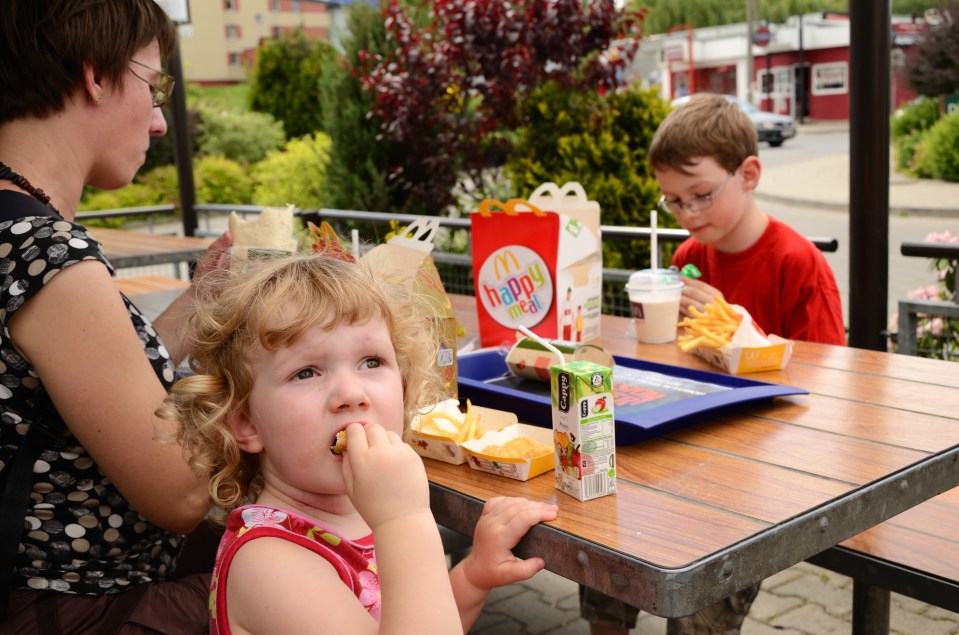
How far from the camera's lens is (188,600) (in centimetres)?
170

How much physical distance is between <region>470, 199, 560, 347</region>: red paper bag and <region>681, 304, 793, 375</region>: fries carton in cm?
42

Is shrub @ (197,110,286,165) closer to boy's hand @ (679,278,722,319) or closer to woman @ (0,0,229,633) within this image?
boy's hand @ (679,278,722,319)

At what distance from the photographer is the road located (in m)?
10.5

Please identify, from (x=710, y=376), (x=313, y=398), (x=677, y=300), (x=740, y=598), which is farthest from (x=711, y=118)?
(x=313, y=398)

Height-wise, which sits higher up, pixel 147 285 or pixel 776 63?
pixel 776 63

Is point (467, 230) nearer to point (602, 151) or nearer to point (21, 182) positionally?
point (602, 151)

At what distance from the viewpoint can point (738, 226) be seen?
304 centimetres

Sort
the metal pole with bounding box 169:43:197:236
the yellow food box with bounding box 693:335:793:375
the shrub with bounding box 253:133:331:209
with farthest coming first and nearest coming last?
the shrub with bounding box 253:133:331:209, the metal pole with bounding box 169:43:197:236, the yellow food box with bounding box 693:335:793:375

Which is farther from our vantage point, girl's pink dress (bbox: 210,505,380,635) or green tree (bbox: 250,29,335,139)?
green tree (bbox: 250,29,335,139)

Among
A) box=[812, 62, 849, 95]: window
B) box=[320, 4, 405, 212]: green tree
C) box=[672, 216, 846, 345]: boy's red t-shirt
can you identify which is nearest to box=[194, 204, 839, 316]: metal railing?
box=[672, 216, 846, 345]: boy's red t-shirt

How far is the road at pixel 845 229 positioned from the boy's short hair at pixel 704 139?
188cm

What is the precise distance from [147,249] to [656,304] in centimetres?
344

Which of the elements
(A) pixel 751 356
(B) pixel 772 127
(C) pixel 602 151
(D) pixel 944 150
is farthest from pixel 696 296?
(B) pixel 772 127

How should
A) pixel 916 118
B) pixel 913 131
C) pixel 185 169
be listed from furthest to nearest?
1. pixel 916 118
2. pixel 913 131
3. pixel 185 169
